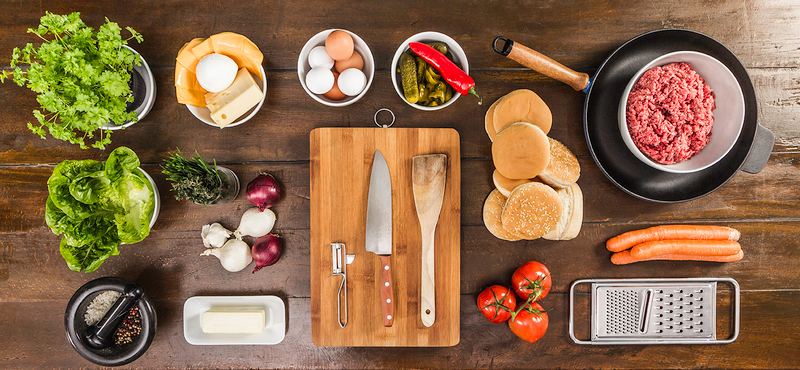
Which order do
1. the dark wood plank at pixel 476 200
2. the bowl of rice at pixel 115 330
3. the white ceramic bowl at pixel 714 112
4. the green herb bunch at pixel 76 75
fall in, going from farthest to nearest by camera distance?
1. the dark wood plank at pixel 476 200
2. the bowl of rice at pixel 115 330
3. the white ceramic bowl at pixel 714 112
4. the green herb bunch at pixel 76 75

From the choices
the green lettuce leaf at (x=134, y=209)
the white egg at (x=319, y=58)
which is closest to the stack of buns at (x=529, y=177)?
the white egg at (x=319, y=58)

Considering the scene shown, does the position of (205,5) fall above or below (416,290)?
above

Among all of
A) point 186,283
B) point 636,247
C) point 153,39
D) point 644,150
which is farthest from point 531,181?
point 153,39

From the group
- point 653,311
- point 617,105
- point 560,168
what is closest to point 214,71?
point 560,168

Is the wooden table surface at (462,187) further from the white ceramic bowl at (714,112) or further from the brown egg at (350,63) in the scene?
the white ceramic bowl at (714,112)

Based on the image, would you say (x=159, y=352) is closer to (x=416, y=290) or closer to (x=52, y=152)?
(x=52, y=152)

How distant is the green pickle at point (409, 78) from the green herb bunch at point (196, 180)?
59cm

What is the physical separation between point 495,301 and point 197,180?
94 cm

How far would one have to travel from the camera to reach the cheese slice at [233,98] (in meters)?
1.08

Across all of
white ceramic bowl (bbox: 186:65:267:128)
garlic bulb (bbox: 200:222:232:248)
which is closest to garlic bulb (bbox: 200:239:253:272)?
garlic bulb (bbox: 200:222:232:248)

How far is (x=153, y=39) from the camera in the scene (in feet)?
3.97

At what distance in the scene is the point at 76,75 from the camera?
92 centimetres

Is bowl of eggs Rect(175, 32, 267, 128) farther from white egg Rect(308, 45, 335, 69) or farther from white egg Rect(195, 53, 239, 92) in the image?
white egg Rect(308, 45, 335, 69)

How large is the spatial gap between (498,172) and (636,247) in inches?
20.2
